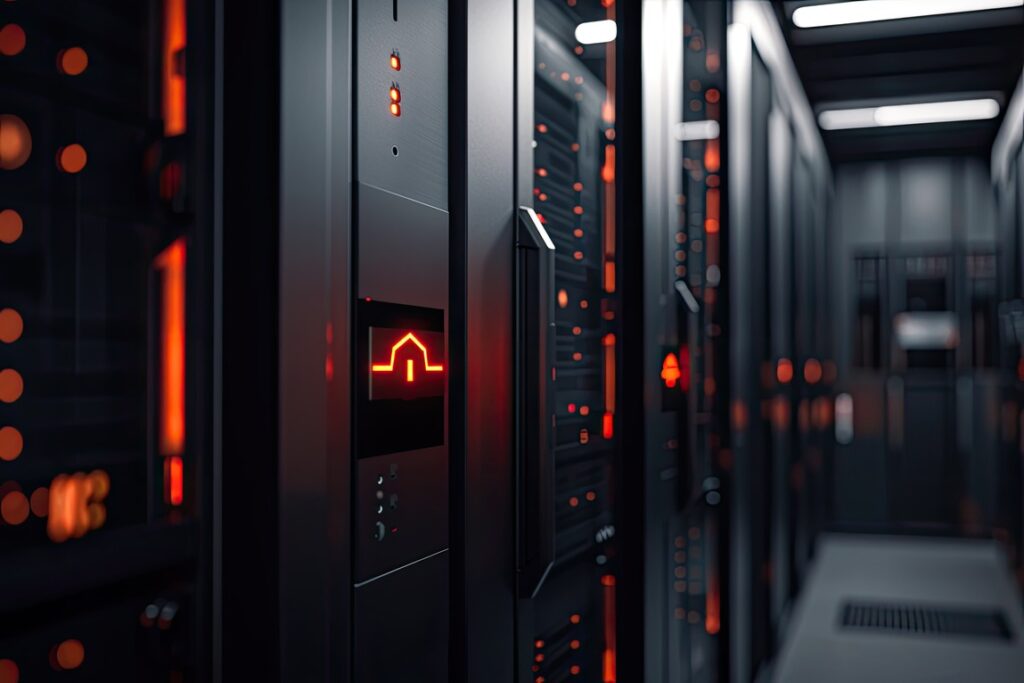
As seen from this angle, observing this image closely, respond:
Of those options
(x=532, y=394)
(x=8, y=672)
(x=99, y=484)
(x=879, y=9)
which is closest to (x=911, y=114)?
(x=879, y=9)

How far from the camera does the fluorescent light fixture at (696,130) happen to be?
277cm

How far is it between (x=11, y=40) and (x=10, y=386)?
0.87 feet

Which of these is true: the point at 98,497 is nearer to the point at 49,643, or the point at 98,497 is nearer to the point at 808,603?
the point at 49,643

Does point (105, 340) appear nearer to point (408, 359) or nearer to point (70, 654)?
point (70, 654)

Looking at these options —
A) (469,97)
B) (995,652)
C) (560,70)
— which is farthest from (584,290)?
(995,652)

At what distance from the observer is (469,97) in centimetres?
142

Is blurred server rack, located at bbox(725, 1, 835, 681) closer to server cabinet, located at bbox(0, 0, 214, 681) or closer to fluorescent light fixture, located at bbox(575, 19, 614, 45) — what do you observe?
fluorescent light fixture, located at bbox(575, 19, 614, 45)

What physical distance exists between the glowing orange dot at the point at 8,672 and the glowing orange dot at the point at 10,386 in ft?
0.65

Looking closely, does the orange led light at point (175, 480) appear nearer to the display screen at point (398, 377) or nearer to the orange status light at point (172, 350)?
the orange status light at point (172, 350)

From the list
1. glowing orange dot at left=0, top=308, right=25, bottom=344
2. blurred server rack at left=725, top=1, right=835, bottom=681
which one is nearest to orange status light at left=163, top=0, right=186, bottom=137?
glowing orange dot at left=0, top=308, right=25, bottom=344

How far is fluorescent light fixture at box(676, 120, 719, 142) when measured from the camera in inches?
109

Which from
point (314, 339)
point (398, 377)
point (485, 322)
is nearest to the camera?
point (314, 339)

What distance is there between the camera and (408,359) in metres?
1.25

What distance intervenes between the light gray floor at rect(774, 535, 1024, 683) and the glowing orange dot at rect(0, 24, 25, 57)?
4.25m
